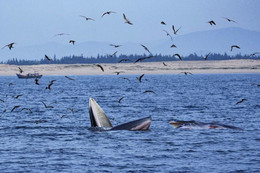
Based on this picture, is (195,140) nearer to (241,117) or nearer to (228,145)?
(228,145)

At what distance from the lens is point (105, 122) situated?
3462cm

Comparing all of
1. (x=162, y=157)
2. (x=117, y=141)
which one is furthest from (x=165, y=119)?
(x=162, y=157)

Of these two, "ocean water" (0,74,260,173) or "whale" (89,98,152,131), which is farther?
"whale" (89,98,152,131)

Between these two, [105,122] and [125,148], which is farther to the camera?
[105,122]

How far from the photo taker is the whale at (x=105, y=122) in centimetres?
3388

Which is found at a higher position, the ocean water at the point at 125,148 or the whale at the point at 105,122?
the whale at the point at 105,122

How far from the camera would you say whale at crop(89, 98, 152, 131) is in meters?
33.9

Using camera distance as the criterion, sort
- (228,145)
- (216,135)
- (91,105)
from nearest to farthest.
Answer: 1. (228,145)
2. (216,135)
3. (91,105)

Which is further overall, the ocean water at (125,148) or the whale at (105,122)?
the whale at (105,122)

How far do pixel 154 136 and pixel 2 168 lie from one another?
11.4 meters

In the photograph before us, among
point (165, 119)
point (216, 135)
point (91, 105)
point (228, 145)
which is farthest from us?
point (165, 119)

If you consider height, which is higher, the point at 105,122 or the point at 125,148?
the point at 105,122

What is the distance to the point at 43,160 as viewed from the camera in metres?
24.6

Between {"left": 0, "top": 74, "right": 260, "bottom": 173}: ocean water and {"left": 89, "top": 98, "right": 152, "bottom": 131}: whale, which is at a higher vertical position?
{"left": 89, "top": 98, "right": 152, "bottom": 131}: whale
